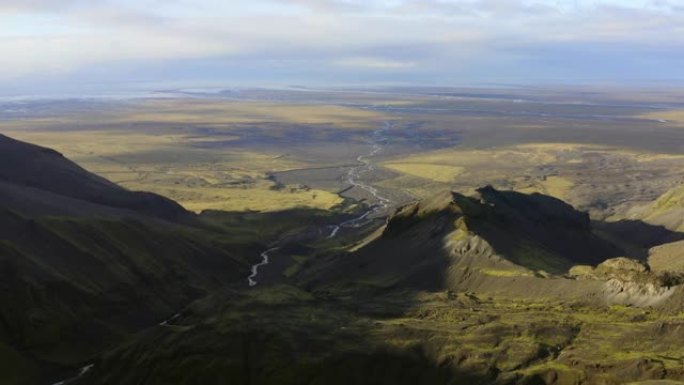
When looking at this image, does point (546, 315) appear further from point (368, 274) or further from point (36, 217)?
point (36, 217)

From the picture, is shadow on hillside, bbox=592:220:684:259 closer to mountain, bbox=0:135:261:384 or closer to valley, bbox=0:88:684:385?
valley, bbox=0:88:684:385

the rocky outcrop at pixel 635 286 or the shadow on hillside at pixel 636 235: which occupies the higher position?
the rocky outcrop at pixel 635 286

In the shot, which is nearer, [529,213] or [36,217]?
[36,217]

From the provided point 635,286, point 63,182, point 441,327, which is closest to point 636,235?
point 635,286

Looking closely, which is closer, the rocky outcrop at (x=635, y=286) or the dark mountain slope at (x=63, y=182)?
the rocky outcrop at (x=635, y=286)

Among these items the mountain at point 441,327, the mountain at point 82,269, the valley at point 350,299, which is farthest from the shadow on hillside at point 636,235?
the mountain at point 82,269

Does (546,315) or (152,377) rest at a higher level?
(546,315)

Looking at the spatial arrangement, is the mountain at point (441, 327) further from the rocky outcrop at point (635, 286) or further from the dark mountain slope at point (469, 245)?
the dark mountain slope at point (469, 245)

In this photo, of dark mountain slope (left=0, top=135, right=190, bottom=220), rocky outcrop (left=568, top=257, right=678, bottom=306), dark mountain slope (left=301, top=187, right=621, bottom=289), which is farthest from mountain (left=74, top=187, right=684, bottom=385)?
dark mountain slope (left=0, top=135, right=190, bottom=220)

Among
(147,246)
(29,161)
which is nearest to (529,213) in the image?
(147,246)
